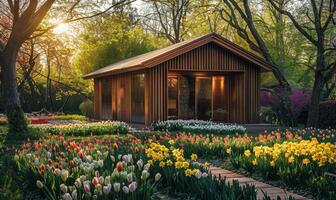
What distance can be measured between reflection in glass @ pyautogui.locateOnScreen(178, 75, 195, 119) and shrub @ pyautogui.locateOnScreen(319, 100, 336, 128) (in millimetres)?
6117

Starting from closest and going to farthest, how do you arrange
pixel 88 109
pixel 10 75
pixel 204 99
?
1. pixel 10 75
2. pixel 204 99
3. pixel 88 109

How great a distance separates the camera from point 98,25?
1805 centimetres

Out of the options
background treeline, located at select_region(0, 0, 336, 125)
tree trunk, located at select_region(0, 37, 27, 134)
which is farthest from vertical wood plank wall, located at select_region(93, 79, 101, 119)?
tree trunk, located at select_region(0, 37, 27, 134)

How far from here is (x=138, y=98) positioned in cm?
2017

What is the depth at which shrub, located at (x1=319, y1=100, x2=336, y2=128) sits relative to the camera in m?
19.4

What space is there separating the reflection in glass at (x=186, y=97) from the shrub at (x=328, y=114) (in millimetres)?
6117

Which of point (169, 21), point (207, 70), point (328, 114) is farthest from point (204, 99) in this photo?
point (169, 21)

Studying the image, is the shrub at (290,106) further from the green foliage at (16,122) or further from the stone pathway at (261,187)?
the stone pathway at (261,187)

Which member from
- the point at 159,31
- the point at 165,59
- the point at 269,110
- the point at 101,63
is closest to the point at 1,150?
the point at 165,59

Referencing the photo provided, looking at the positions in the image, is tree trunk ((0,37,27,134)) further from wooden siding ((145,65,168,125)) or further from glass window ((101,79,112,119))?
glass window ((101,79,112,119))

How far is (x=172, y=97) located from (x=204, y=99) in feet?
6.27

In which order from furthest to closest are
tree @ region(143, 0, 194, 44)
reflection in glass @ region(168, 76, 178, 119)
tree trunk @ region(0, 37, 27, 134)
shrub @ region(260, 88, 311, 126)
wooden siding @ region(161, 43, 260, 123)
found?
tree @ region(143, 0, 194, 44) < reflection in glass @ region(168, 76, 178, 119) < shrub @ region(260, 88, 311, 126) < wooden siding @ region(161, 43, 260, 123) < tree trunk @ region(0, 37, 27, 134)

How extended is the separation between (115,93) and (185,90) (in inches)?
178

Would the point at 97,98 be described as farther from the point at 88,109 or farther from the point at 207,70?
the point at 207,70
